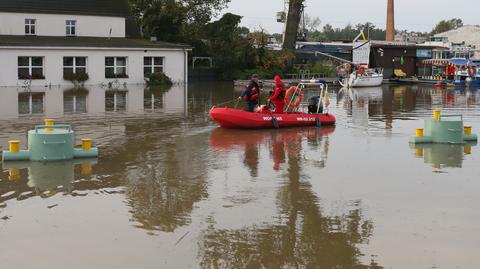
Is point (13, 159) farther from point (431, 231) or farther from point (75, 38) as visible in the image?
point (75, 38)

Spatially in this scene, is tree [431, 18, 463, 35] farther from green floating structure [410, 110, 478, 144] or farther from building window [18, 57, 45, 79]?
green floating structure [410, 110, 478, 144]

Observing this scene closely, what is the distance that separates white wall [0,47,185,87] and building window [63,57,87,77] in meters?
0.30

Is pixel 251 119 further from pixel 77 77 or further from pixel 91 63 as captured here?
pixel 91 63

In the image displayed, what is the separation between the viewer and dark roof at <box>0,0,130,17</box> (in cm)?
4231

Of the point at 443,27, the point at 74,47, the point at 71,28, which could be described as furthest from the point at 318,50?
the point at 443,27

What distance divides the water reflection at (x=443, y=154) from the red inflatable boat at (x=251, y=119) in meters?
4.43

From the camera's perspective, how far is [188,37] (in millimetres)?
55125

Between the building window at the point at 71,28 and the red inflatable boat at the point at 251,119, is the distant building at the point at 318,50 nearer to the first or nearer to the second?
the building window at the point at 71,28

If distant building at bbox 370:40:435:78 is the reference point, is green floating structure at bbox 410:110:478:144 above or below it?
below

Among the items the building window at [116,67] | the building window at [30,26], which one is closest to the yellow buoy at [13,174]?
the building window at [116,67]

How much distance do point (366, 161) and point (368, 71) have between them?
34317 mm

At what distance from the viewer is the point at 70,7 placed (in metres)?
44.2

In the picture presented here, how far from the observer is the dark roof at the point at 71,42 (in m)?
38.7

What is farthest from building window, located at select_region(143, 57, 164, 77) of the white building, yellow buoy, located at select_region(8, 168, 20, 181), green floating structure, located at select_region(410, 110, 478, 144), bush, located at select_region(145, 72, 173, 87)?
yellow buoy, located at select_region(8, 168, 20, 181)
